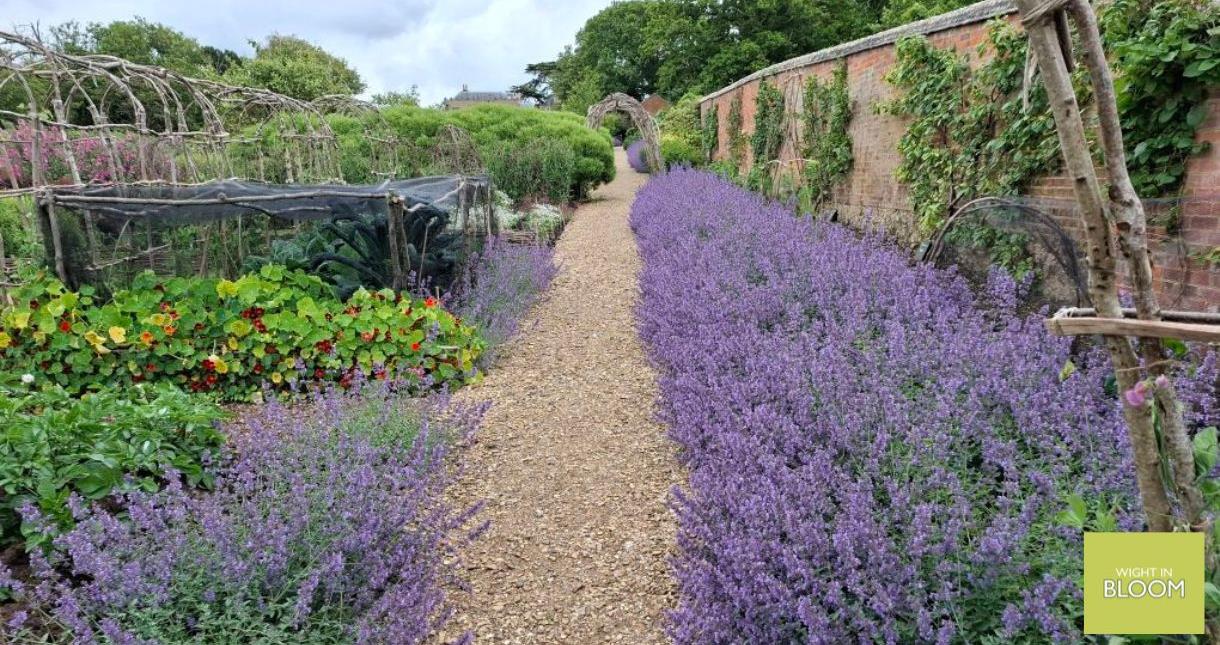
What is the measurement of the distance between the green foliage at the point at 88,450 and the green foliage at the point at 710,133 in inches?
647

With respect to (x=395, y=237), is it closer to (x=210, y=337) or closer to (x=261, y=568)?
(x=210, y=337)

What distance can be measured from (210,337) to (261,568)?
2575 millimetres

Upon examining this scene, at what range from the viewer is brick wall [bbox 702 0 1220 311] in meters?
3.13

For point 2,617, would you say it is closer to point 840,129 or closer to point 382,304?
point 382,304

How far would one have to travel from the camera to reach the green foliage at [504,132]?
1220cm

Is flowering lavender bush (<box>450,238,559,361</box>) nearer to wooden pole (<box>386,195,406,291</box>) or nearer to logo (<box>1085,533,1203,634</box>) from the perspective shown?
wooden pole (<box>386,195,406,291</box>)

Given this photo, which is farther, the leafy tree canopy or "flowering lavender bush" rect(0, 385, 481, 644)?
the leafy tree canopy

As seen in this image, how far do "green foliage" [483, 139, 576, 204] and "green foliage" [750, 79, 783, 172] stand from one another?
3.66m

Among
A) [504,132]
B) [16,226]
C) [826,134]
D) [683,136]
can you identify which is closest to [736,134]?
[504,132]

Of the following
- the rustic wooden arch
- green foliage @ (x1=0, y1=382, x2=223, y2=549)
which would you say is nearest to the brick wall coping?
green foliage @ (x1=0, y1=382, x2=223, y2=549)

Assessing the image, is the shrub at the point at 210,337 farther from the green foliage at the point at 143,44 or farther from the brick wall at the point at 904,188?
the green foliage at the point at 143,44

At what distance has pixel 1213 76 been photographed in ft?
9.77

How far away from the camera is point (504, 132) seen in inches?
571

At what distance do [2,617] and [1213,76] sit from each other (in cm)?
511
